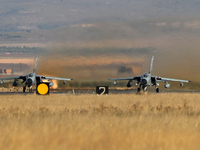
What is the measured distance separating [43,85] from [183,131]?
27.6 metres

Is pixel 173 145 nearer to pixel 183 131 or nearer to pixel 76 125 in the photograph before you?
pixel 183 131

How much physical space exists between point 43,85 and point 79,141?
28.7 metres

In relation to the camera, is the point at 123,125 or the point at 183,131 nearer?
the point at 183,131

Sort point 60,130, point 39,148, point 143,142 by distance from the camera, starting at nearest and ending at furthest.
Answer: point 39,148
point 143,142
point 60,130

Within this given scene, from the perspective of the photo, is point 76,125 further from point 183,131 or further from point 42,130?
point 183,131

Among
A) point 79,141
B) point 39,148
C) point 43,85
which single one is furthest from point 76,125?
point 43,85

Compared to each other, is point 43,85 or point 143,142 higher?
point 43,85

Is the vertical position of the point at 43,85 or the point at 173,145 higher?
the point at 43,85

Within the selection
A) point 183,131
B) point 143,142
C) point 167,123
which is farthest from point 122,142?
point 167,123

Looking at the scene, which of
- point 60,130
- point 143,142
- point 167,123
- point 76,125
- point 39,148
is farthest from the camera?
point 167,123

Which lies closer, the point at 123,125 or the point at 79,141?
the point at 79,141

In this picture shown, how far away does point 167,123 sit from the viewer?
1502 cm

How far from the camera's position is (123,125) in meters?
14.0

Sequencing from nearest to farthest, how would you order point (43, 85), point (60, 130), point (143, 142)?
point (143, 142), point (60, 130), point (43, 85)
